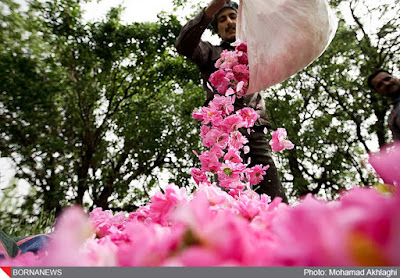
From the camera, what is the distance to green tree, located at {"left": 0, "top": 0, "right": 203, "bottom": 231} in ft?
16.5

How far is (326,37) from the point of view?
1292 mm

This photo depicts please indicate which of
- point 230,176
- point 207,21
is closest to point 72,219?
point 230,176

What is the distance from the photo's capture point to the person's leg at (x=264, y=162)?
5.71 feet

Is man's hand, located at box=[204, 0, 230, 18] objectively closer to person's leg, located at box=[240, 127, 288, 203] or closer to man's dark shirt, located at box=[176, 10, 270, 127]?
man's dark shirt, located at box=[176, 10, 270, 127]

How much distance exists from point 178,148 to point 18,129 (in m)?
3.10

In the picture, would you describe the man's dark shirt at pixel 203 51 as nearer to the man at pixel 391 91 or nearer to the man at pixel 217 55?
the man at pixel 217 55

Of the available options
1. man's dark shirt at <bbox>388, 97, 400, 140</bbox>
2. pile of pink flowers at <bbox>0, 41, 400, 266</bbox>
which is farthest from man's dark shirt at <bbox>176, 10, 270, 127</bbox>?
man's dark shirt at <bbox>388, 97, 400, 140</bbox>

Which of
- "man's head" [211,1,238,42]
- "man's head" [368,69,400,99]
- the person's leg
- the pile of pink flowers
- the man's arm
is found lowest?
the person's leg

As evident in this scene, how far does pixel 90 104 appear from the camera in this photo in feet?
20.4

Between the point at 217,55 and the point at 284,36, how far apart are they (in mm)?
837

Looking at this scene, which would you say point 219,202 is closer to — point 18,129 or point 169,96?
point 18,129

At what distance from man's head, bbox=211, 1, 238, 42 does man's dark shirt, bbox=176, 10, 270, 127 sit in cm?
9

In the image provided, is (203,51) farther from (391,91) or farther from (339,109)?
(339,109)

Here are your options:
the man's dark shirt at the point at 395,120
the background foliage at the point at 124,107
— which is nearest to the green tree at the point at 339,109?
the background foliage at the point at 124,107
